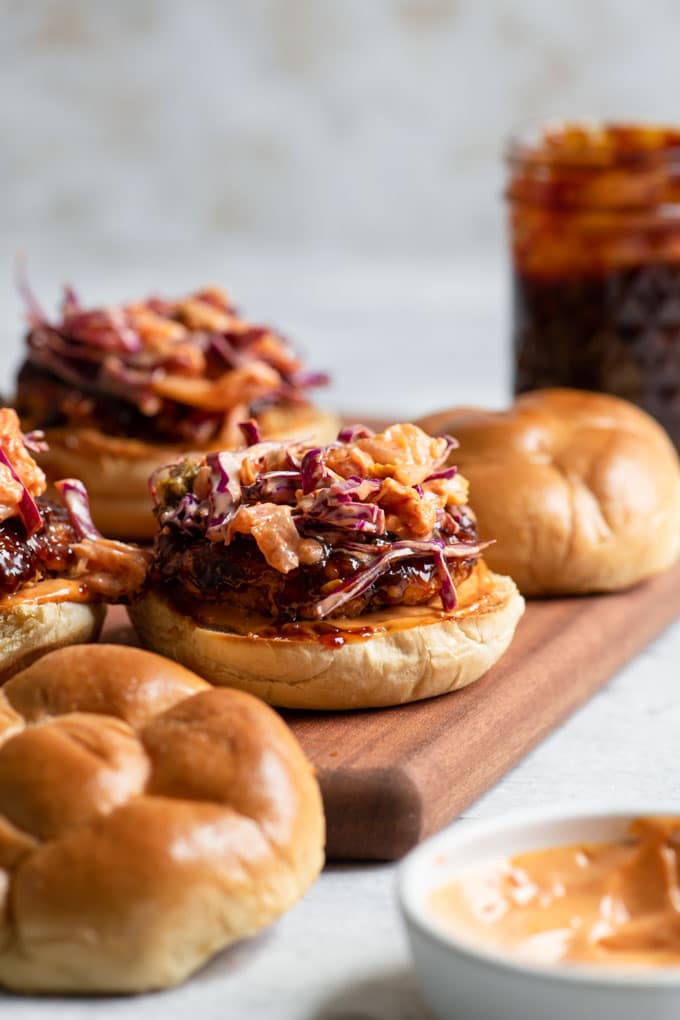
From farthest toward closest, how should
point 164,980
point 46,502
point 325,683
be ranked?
point 46,502, point 325,683, point 164,980

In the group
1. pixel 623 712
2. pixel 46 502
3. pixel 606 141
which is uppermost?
pixel 606 141

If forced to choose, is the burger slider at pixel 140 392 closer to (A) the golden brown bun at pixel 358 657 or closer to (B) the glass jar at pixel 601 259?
(B) the glass jar at pixel 601 259

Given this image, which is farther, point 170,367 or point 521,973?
point 170,367

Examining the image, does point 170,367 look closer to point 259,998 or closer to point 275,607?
point 275,607

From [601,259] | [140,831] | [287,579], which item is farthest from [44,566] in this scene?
[601,259]

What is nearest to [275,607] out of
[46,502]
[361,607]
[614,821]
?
[361,607]

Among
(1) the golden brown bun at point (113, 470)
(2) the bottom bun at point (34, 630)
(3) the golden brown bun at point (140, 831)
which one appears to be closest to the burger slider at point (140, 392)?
(1) the golden brown bun at point (113, 470)

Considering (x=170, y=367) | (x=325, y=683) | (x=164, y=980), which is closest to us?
(x=164, y=980)

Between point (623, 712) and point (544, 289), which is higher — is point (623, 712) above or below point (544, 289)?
below
